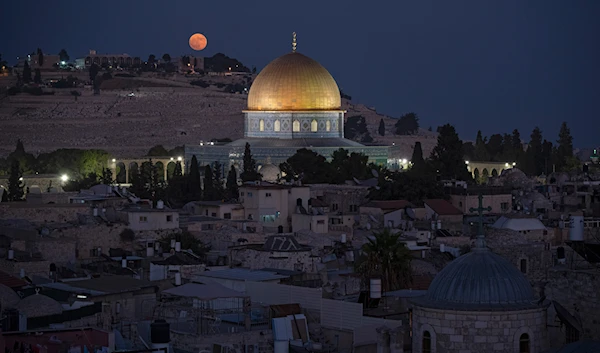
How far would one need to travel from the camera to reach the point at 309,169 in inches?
2375

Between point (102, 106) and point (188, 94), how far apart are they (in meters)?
5.30

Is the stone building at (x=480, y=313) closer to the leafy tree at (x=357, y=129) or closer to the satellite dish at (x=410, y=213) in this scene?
the satellite dish at (x=410, y=213)

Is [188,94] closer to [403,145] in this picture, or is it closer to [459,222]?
[403,145]

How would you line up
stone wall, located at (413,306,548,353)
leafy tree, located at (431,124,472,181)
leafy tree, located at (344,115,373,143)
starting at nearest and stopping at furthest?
1. stone wall, located at (413,306,548,353)
2. leafy tree, located at (431,124,472,181)
3. leafy tree, located at (344,115,373,143)

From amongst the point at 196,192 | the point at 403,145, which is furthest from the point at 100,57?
the point at 196,192

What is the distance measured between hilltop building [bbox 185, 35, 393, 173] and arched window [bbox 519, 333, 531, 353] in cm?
5207

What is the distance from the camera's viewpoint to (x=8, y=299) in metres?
26.7

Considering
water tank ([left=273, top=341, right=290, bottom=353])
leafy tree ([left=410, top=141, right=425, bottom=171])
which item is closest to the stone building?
water tank ([left=273, top=341, right=290, bottom=353])

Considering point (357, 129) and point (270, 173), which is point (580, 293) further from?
point (357, 129)

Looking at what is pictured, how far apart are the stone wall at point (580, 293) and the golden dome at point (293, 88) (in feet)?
170

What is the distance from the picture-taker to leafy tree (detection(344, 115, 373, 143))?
332 ft

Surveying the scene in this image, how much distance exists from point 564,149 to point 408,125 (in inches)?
1410

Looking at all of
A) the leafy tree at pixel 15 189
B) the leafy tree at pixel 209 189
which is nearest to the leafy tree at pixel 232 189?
the leafy tree at pixel 209 189

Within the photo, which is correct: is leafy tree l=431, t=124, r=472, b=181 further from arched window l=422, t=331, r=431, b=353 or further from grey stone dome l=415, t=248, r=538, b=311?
arched window l=422, t=331, r=431, b=353
